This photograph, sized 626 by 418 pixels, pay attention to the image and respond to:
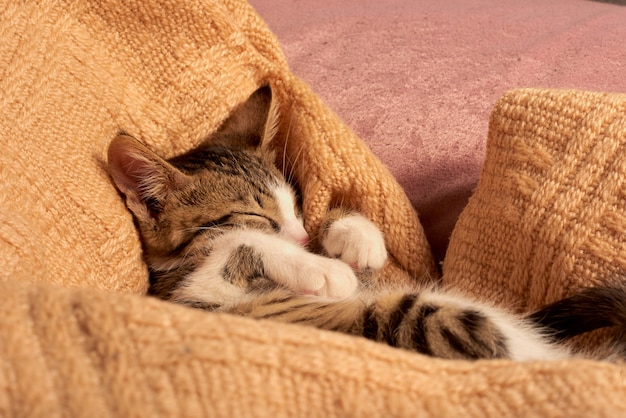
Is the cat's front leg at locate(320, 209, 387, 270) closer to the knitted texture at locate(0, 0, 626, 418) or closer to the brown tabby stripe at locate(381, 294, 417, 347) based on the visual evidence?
the knitted texture at locate(0, 0, 626, 418)

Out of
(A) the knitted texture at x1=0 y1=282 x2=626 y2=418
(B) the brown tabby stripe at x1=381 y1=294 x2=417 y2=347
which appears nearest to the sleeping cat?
(B) the brown tabby stripe at x1=381 y1=294 x2=417 y2=347

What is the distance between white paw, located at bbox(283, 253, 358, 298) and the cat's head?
16cm

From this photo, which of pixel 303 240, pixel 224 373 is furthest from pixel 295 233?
pixel 224 373

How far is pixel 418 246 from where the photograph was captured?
1.11 metres

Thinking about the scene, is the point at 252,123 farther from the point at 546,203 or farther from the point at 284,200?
the point at 546,203

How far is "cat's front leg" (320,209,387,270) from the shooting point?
1024 millimetres

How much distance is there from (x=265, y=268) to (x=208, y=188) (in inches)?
9.1

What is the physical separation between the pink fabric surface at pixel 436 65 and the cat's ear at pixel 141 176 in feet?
1.56

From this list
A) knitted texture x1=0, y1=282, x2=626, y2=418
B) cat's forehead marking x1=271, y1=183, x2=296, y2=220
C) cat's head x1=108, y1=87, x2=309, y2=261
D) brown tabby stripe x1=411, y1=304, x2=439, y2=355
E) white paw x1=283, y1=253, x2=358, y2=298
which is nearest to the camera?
knitted texture x1=0, y1=282, x2=626, y2=418

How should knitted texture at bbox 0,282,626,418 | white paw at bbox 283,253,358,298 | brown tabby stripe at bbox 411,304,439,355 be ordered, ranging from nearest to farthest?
1. knitted texture at bbox 0,282,626,418
2. brown tabby stripe at bbox 411,304,439,355
3. white paw at bbox 283,253,358,298

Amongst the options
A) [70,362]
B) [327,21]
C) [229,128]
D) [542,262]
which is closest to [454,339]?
[542,262]

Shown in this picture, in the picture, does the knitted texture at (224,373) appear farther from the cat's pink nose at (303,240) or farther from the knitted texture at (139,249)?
the cat's pink nose at (303,240)

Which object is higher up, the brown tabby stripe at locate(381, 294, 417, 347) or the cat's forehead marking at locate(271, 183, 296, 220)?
the cat's forehead marking at locate(271, 183, 296, 220)

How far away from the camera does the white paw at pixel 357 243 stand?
1.02m
